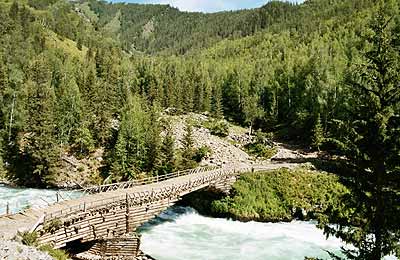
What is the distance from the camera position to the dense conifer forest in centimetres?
1650

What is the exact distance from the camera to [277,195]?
1761 inches

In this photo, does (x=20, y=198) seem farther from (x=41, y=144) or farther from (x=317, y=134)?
(x=317, y=134)

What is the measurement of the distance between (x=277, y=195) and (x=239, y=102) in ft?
210

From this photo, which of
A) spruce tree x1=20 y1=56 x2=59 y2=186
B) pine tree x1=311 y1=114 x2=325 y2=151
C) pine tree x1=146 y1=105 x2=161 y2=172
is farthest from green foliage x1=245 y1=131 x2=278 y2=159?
spruce tree x1=20 y1=56 x2=59 y2=186

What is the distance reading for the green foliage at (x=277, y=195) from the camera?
42.0m

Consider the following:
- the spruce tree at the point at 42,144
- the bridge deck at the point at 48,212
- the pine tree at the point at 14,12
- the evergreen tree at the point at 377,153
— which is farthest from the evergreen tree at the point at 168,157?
the pine tree at the point at 14,12

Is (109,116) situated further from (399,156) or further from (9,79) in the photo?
(399,156)

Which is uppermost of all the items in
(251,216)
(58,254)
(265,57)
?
(265,57)

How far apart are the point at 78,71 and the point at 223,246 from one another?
79.2 meters

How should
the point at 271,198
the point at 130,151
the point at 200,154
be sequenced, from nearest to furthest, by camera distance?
1. the point at 271,198
2. the point at 130,151
3. the point at 200,154

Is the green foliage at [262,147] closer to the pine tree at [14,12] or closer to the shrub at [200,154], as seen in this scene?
the shrub at [200,154]

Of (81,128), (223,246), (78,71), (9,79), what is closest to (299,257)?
(223,246)

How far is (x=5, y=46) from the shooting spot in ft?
343

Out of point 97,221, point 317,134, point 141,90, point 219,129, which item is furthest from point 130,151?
point 141,90
